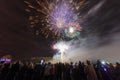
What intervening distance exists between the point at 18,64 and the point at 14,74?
68cm

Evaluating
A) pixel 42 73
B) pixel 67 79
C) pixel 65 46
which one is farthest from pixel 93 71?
pixel 65 46

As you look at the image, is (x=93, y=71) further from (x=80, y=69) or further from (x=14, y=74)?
(x=14, y=74)

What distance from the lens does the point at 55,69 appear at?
38.1 ft

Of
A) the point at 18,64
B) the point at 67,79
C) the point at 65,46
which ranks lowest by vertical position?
the point at 67,79

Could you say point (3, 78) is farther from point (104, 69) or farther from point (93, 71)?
point (104, 69)

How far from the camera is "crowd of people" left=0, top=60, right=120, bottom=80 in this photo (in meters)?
11.2

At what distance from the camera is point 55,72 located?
11.5 m

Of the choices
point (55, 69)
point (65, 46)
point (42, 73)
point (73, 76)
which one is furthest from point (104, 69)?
point (65, 46)

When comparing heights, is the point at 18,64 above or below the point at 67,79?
above

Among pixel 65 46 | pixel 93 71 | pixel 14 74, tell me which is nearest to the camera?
pixel 93 71

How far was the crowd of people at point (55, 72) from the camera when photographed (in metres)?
11.2

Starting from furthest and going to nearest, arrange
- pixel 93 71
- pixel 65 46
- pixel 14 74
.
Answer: pixel 65 46 < pixel 14 74 < pixel 93 71

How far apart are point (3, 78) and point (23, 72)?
1.32 meters

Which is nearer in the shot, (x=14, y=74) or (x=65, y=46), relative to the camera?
(x=14, y=74)
